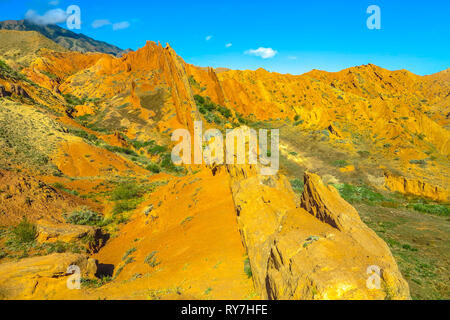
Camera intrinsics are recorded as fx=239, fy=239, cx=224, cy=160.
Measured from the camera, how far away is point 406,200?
1894 centimetres

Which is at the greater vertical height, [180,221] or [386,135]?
[386,135]

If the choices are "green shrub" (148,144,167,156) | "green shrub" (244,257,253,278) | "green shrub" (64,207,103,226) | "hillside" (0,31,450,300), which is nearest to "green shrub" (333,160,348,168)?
"hillside" (0,31,450,300)

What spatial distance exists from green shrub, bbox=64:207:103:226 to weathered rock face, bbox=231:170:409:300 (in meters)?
9.72

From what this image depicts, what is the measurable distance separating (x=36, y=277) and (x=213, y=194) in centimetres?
787

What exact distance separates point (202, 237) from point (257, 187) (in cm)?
289

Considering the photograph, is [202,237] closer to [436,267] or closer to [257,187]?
[257,187]

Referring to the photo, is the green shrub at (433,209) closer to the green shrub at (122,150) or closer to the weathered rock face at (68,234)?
the weathered rock face at (68,234)

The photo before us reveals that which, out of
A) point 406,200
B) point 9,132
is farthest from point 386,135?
point 9,132

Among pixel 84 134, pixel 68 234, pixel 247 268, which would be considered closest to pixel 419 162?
pixel 247 268

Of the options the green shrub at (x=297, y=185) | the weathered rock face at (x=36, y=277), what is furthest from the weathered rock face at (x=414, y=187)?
the weathered rock face at (x=36, y=277)

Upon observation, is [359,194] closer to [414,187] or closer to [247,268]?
[414,187]

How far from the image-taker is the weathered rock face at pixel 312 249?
3.81 meters

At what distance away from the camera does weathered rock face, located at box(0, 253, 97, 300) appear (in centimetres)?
556

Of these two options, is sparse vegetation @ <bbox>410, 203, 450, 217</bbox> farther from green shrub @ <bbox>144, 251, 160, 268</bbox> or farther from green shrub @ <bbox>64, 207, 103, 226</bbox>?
green shrub @ <bbox>64, 207, 103, 226</bbox>
